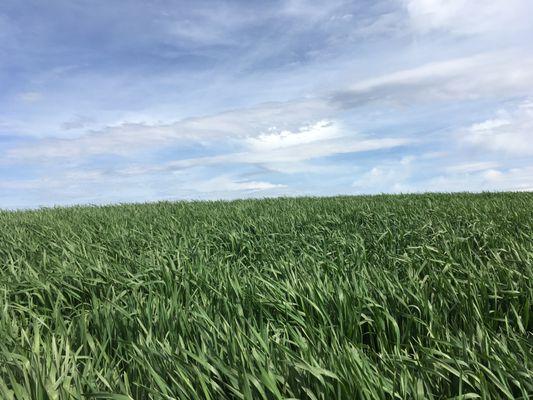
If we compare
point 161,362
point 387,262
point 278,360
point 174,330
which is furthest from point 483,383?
point 387,262

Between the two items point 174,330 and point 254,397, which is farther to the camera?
point 174,330

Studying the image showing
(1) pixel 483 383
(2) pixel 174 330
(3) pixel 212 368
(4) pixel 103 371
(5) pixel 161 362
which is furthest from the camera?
(2) pixel 174 330

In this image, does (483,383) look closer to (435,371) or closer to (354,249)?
(435,371)

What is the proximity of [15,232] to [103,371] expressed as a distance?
640 centimetres

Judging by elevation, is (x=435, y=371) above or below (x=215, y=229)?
below

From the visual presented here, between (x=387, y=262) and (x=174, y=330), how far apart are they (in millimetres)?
2999

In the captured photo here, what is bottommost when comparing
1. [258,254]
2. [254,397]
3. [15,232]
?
[254,397]

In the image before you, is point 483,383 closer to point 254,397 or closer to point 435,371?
point 435,371

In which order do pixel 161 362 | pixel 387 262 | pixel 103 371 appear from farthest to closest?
pixel 387 262
pixel 103 371
pixel 161 362

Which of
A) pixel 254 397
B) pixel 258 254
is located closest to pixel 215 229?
pixel 258 254

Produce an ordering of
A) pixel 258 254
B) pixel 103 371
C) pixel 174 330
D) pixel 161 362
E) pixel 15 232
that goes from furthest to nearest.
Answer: pixel 15 232 → pixel 258 254 → pixel 174 330 → pixel 103 371 → pixel 161 362

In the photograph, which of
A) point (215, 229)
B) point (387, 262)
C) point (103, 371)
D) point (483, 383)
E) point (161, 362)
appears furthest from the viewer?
point (215, 229)

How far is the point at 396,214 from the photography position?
8.49m

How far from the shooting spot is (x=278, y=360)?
2031 mm
